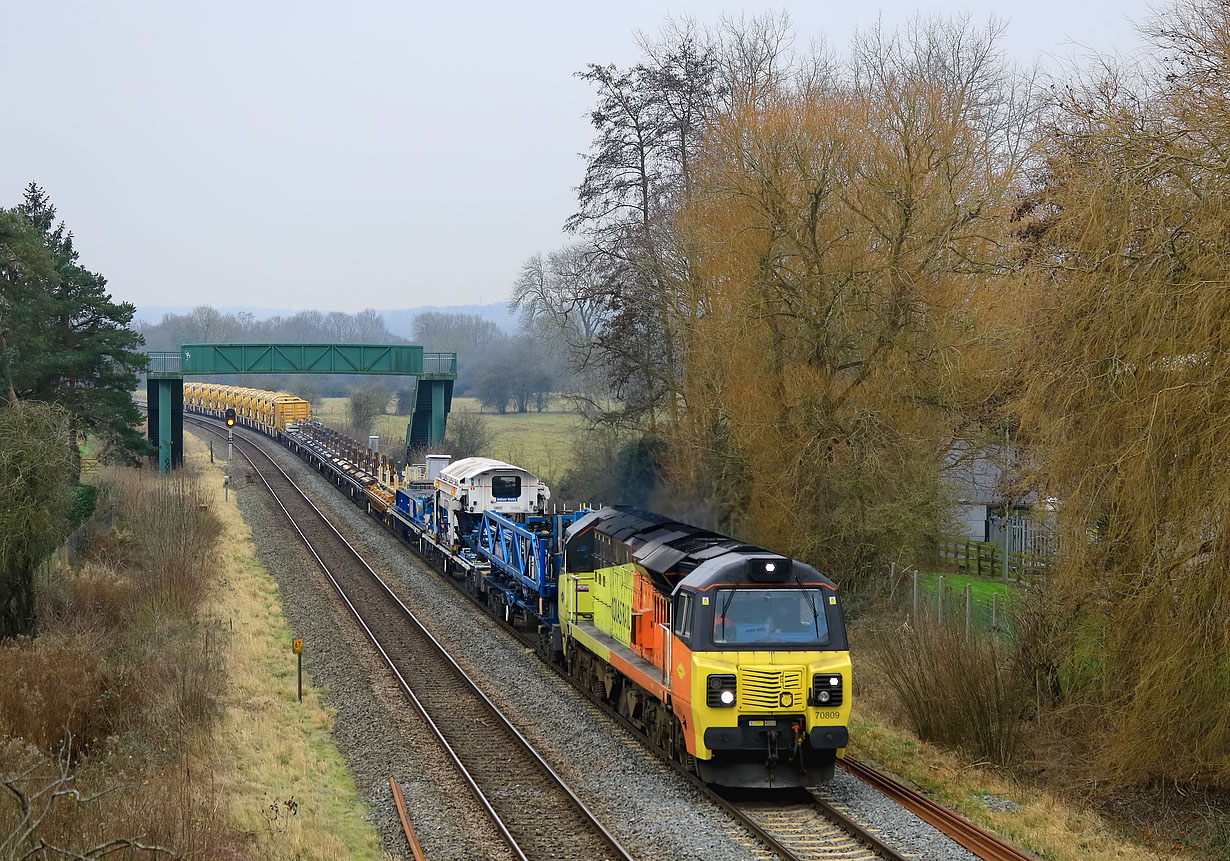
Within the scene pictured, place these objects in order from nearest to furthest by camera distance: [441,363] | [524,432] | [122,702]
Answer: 1. [122,702]
2. [441,363]
3. [524,432]

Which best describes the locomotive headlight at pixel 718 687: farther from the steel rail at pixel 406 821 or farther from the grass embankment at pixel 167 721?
the grass embankment at pixel 167 721

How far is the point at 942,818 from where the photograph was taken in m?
12.0

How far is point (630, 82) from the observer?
3556 cm

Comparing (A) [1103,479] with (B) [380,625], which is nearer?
(A) [1103,479]

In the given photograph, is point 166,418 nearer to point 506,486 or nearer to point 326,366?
point 326,366

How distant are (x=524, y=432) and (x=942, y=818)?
71.0 meters

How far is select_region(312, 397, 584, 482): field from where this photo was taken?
178 feet

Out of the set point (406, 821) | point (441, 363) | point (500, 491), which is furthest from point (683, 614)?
point (441, 363)


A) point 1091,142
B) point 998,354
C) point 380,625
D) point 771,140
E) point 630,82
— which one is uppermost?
point 630,82

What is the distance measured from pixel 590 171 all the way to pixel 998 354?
63.6 ft

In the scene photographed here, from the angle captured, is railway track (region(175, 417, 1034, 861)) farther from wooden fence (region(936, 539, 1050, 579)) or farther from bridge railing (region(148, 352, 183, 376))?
bridge railing (region(148, 352, 183, 376))

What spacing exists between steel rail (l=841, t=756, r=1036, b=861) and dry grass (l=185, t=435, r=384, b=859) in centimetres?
596

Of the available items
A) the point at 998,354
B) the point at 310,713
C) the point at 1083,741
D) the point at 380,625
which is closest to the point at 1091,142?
the point at 1083,741

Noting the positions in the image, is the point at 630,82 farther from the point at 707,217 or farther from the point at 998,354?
the point at 998,354
